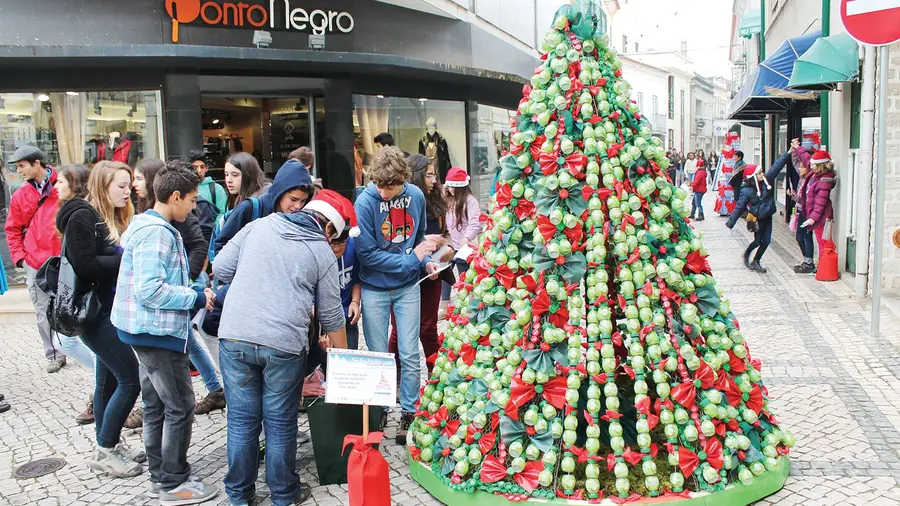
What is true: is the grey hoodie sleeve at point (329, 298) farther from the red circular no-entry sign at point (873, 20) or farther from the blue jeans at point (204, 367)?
the red circular no-entry sign at point (873, 20)

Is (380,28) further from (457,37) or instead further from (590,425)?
(590,425)

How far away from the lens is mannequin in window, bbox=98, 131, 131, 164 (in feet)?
35.6

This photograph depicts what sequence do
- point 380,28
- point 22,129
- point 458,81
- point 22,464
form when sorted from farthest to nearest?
point 458,81, point 380,28, point 22,129, point 22,464

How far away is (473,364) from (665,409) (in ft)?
3.41

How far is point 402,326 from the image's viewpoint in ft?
16.8

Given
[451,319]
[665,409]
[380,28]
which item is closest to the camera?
[665,409]

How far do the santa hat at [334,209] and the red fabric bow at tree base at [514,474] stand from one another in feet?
4.80

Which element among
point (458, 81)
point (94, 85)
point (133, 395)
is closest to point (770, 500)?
point (133, 395)

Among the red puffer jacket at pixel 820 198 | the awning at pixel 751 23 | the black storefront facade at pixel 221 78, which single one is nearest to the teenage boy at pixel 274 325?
the black storefront facade at pixel 221 78

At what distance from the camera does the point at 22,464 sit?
5055 mm

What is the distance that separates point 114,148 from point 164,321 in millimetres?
7717

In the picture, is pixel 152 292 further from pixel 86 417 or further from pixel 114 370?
pixel 86 417

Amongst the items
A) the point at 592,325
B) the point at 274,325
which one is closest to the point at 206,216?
the point at 274,325

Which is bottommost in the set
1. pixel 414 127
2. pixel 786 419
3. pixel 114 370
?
pixel 786 419
